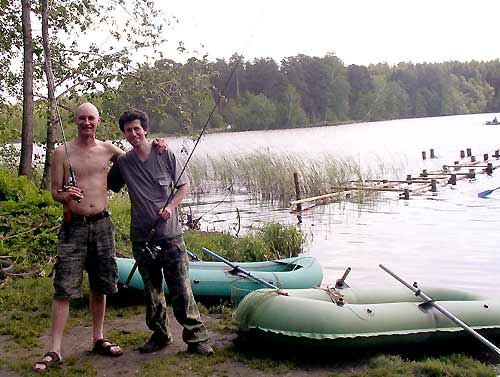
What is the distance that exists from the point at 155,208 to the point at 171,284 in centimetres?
56

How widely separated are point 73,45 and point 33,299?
4.80 m

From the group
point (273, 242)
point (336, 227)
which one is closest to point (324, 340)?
point (273, 242)

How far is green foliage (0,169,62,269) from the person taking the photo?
22.5ft

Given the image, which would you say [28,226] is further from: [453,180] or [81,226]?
[453,180]

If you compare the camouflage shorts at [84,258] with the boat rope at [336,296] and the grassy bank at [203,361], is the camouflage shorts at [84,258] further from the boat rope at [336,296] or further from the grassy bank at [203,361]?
the boat rope at [336,296]

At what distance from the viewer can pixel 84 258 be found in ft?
13.5

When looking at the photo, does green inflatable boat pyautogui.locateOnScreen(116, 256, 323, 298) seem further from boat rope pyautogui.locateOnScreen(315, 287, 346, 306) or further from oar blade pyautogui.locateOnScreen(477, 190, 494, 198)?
oar blade pyautogui.locateOnScreen(477, 190, 494, 198)

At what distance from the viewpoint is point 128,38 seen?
9008 millimetres

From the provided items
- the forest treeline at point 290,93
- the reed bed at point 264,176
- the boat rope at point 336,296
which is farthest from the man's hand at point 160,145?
the reed bed at point 264,176

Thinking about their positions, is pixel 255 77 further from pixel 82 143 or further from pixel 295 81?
pixel 82 143

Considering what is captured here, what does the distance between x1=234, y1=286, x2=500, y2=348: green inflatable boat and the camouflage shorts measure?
1113 mm

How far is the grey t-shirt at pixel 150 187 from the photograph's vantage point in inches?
162

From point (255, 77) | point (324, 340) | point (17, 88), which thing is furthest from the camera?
point (255, 77)

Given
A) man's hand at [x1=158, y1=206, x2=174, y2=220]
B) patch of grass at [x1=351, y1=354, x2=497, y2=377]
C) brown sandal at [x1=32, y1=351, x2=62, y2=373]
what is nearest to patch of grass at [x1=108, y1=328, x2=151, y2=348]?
brown sandal at [x1=32, y1=351, x2=62, y2=373]
